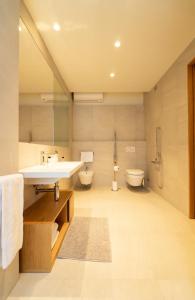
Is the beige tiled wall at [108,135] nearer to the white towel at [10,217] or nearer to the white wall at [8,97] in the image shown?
the white wall at [8,97]

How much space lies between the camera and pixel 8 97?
3.92 ft

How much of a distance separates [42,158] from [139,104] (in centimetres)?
Result: 334

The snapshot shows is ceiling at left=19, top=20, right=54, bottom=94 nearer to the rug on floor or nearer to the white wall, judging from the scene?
the white wall

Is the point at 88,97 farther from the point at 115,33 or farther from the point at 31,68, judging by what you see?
the point at 31,68

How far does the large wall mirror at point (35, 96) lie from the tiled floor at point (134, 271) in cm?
121

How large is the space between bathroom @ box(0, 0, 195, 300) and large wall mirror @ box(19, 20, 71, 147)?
0.05ft

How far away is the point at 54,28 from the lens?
195cm

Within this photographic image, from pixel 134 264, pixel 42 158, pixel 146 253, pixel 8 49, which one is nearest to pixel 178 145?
pixel 146 253

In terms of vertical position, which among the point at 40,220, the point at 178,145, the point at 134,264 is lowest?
the point at 134,264

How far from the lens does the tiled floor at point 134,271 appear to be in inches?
46.4

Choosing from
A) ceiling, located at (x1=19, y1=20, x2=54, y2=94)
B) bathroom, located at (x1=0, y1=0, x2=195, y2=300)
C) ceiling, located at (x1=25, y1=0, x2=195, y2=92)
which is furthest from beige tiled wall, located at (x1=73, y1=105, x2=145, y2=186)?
ceiling, located at (x1=19, y1=20, x2=54, y2=94)

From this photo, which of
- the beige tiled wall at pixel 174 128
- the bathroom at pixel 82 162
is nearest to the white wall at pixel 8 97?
the bathroom at pixel 82 162

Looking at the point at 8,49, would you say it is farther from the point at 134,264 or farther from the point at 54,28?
the point at 134,264

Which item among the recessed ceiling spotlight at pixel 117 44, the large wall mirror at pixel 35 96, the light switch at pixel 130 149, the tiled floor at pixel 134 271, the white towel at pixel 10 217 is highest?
the recessed ceiling spotlight at pixel 117 44
